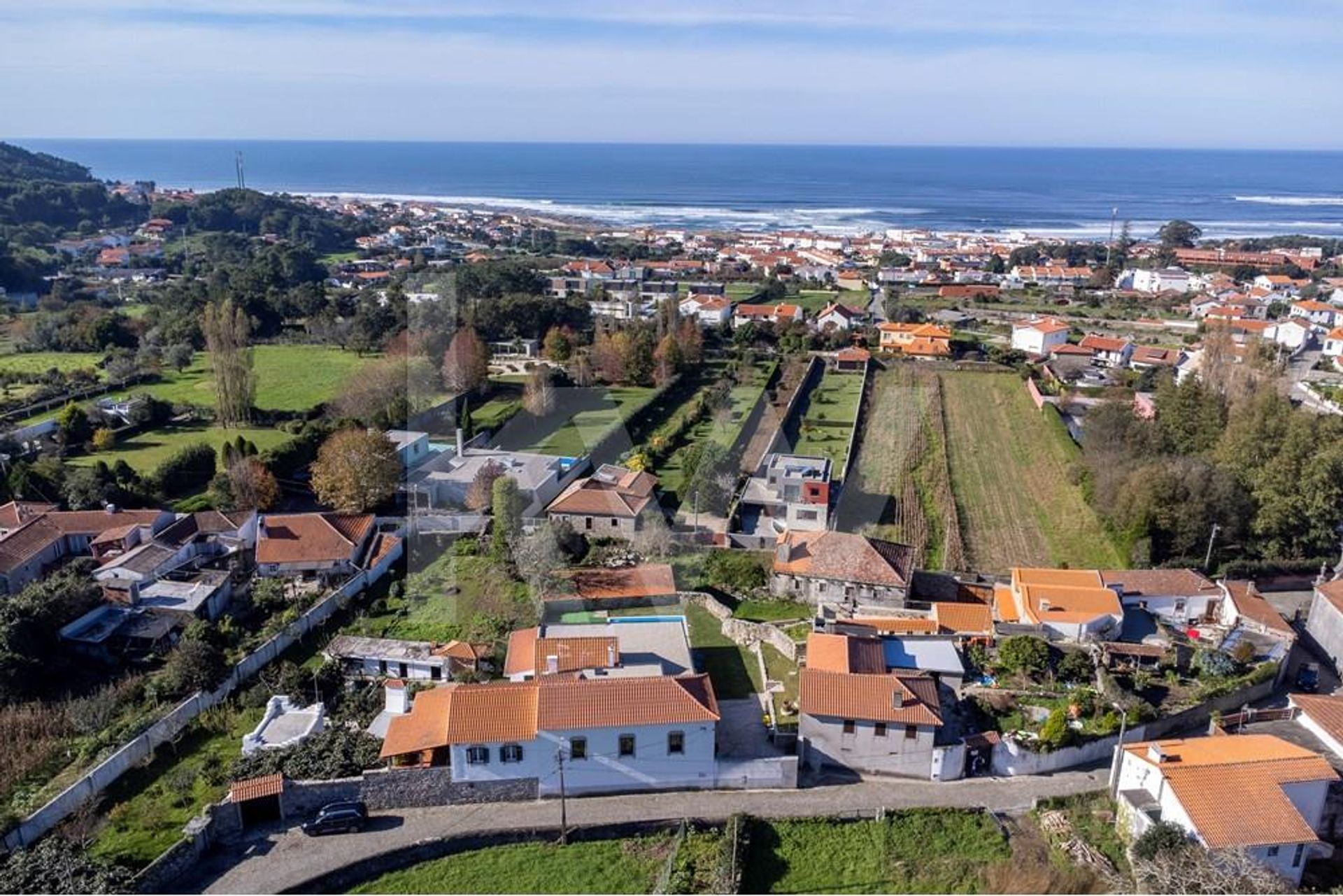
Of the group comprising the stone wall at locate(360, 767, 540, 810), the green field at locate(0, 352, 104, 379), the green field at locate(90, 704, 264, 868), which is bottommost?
the green field at locate(90, 704, 264, 868)

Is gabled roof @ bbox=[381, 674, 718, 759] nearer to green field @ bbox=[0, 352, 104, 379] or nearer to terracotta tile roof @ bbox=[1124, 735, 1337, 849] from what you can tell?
terracotta tile roof @ bbox=[1124, 735, 1337, 849]

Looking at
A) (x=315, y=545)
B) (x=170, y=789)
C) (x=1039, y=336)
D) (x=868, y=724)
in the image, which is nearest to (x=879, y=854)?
(x=868, y=724)

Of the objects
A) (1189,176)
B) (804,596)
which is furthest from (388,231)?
(1189,176)

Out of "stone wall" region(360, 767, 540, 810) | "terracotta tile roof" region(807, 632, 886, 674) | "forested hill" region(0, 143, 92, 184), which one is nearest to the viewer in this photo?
"stone wall" region(360, 767, 540, 810)

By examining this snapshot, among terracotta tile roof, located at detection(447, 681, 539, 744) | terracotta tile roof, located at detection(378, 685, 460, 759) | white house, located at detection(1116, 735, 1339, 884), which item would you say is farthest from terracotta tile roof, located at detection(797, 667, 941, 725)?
terracotta tile roof, located at detection(378, 685, 460, 759)

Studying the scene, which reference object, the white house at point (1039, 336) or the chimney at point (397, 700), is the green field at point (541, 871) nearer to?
the chimney at point (397, 700)

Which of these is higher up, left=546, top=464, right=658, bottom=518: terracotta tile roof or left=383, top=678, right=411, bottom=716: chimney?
left=546, top=464, right=658, bottom=518: terracotta tile roof

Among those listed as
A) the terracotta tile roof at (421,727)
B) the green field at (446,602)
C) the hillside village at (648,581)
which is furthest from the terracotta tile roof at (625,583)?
the terracotta tile roof at (421,727)
